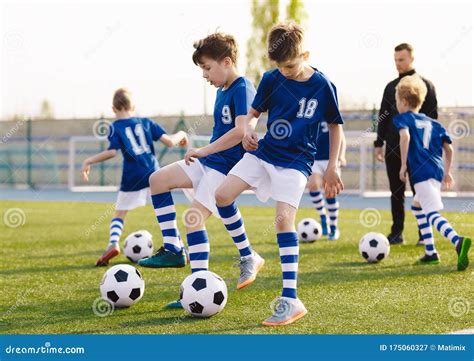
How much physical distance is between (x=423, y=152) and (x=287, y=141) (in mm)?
2759

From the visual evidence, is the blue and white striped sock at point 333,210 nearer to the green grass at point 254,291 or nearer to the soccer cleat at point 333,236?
the soccer cleat at point 333,236

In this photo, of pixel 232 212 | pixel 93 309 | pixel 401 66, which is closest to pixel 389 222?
pixel 401 66

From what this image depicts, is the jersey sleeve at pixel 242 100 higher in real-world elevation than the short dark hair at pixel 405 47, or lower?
lower

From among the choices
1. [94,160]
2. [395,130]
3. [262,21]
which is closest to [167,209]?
[94,160]

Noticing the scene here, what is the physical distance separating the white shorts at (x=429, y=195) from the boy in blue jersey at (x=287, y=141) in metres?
2.44

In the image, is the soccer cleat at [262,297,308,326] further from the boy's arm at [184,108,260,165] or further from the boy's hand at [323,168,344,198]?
the boy's arm at [184,108,260,165]

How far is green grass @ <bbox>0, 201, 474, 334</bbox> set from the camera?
451 centimetres

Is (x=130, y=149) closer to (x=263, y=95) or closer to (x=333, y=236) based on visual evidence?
(x=263, y=95)

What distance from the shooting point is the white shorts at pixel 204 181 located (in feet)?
17.7

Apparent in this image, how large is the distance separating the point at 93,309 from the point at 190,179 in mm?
1169

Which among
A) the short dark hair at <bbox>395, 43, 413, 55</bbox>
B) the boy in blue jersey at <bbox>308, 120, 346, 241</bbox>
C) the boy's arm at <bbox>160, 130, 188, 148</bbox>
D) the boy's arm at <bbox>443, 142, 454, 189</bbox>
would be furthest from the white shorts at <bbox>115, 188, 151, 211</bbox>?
the short dark hair at <bbox>395, 43, 413, 55</bbox>

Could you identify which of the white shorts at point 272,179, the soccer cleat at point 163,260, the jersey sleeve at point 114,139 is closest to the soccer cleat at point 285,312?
the white shorts at point 272,179

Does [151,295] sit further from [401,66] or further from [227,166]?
[401,66]

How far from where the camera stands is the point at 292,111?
4.83m
